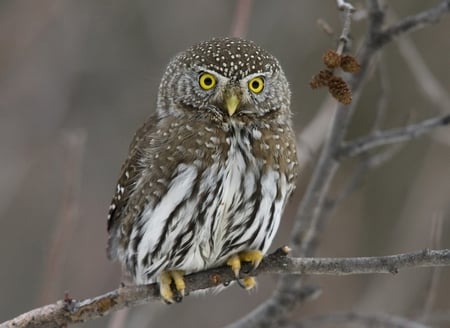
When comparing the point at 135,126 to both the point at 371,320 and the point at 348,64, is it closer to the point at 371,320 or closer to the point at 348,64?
the point at 371,320

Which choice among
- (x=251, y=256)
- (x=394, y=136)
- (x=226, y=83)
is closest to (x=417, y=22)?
(x=394, y=136)

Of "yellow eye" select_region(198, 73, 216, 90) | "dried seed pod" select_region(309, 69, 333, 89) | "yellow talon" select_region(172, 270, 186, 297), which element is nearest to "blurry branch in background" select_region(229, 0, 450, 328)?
"yellow talon" select_region(172, 270, 186, 297)

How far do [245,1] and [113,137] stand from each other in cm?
382

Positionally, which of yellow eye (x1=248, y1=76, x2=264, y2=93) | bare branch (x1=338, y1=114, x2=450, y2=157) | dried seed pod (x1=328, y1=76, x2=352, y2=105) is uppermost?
yellow eye (x1=248, y1=76, x2=264, y2=93)

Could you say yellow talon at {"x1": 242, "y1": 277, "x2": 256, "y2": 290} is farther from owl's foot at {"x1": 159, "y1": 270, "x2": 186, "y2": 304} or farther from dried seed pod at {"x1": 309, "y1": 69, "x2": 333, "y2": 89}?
dried seed pod at {"x1": 309, "y1": 69, "x2": 333, "y2": 89}

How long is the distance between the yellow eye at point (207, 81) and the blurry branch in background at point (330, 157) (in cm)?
64

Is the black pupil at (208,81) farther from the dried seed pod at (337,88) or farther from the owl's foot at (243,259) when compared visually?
the dried seed pod at (337,88)

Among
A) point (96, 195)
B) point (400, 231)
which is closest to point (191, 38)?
point (96, 195)

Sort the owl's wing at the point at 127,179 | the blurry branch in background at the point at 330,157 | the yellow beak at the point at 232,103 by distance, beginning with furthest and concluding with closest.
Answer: the owl's wing at the point at 127,179 → the blurry branch in background at the point at 330,157 → the yellow beak at the point at 232,103

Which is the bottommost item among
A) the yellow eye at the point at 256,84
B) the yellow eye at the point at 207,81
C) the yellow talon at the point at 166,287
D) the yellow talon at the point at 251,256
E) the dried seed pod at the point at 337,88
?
the yellow talon at the point at 166,287

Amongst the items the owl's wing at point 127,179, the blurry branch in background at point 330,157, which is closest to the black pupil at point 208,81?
the owl's wing at point 127,179

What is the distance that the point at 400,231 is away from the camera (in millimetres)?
6164

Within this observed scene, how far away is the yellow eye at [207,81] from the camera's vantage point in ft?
13.7

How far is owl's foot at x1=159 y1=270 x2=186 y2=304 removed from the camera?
13.4 feet
